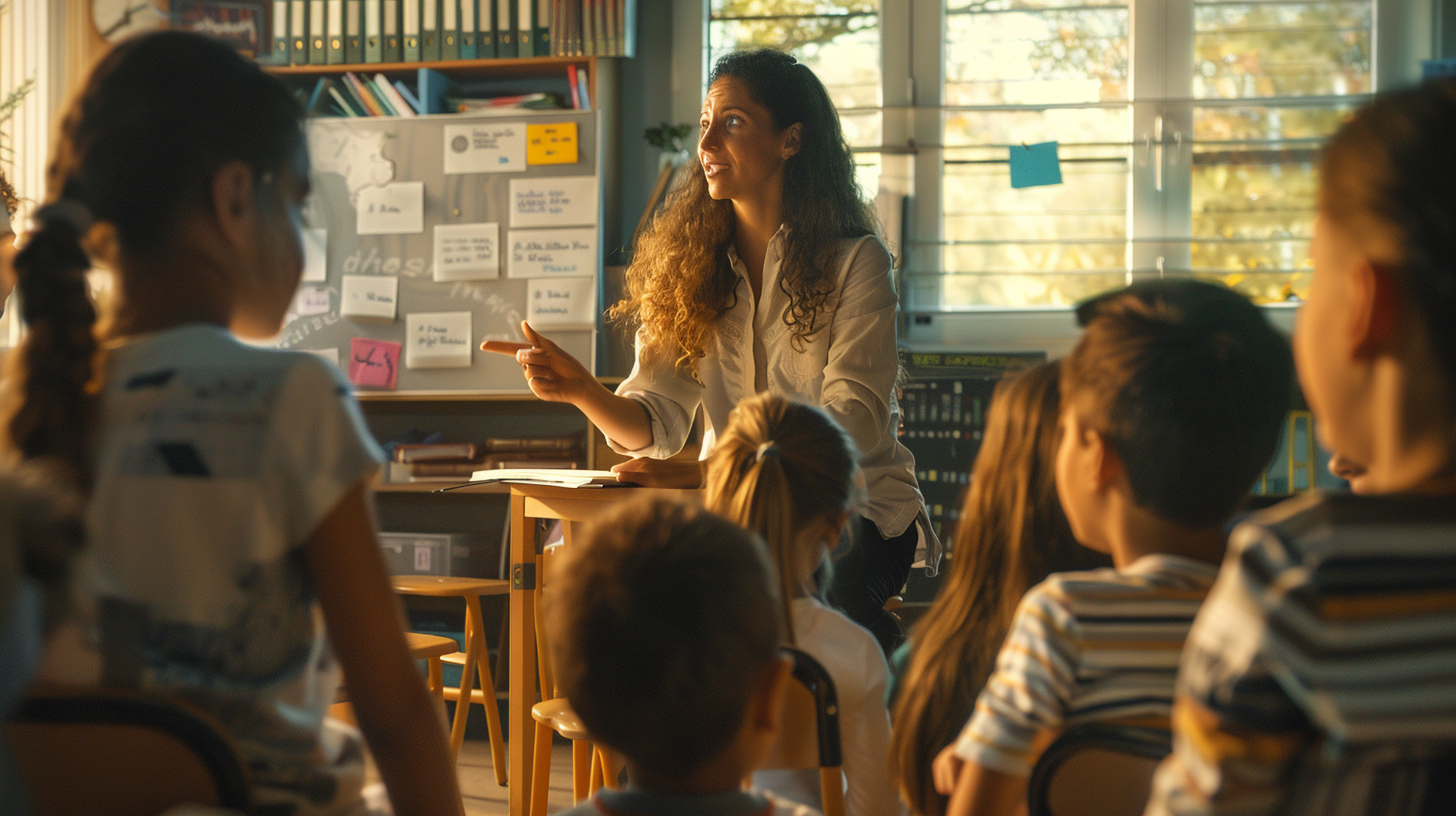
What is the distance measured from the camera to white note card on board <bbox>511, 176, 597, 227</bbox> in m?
3.54

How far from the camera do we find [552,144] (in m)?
3.56

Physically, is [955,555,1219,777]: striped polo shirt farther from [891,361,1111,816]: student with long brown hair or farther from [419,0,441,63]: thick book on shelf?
[419,0,441,63]: thick book on shelf

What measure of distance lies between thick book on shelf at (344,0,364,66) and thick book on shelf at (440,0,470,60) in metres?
0.28

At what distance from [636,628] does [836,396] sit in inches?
47.4

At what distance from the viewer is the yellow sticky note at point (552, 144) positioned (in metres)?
3.55

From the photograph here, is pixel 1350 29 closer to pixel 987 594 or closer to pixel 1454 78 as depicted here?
pixel 987 594

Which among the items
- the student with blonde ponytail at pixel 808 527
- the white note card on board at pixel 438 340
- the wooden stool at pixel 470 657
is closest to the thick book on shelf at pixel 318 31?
the white note card on board at pixel 438 340

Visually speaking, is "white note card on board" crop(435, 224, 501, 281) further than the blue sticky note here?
No

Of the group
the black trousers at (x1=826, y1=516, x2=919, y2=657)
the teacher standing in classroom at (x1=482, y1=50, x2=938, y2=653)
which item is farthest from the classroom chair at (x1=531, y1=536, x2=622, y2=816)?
the black trousers at (x1=826, y1=516, x2=919, y2=657)

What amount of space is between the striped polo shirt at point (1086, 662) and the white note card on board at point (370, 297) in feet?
10.3

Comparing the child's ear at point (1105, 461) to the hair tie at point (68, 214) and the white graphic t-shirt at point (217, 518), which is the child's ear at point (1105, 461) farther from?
the hair tie at point (68, 214)

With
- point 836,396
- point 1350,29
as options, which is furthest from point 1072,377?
point 1350,29

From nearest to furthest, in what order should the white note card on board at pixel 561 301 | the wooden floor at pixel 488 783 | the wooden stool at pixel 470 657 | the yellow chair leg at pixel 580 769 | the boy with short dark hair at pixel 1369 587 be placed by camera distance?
the boy with short dark hair at pixel 1369 587 → the yellow chair leg at pixel 580 769 → the wooden floor at pixel 488 783 → the wooden stool at pixel 470 657 → the white note card on board at pixel 561 301

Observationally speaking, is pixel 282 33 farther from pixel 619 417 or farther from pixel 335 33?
pixel 619 417
